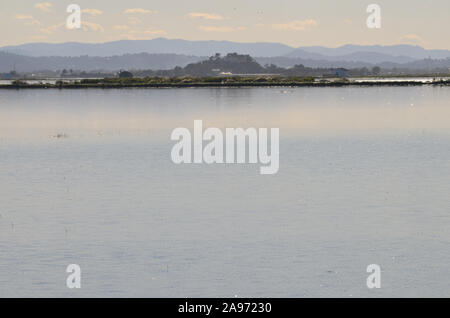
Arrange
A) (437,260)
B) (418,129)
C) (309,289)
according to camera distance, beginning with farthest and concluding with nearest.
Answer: (418,129) → (437,260) → (309,289)

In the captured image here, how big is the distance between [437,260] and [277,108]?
82.7m

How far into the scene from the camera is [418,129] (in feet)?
236

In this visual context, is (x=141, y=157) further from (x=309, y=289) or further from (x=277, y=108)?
(x=277, y=108)

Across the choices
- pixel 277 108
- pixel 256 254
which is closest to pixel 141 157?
pixel 256 254

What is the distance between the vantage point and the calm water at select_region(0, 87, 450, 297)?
23875 millimetres

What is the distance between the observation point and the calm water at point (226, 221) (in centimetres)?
2388

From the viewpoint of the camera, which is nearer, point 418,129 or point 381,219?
point 381,219

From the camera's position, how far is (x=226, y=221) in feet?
103

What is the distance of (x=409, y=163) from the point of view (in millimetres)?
47750
